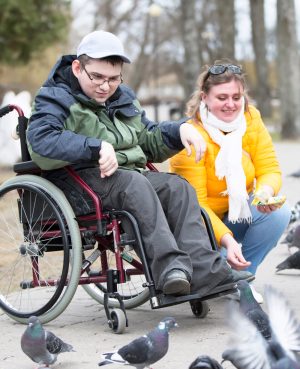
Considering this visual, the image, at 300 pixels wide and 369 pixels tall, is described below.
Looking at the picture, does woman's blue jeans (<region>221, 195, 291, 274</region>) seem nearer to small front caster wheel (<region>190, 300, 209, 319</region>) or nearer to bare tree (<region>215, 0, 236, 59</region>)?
small front caster wheel (<region>190, 300, 209, 319</region>)

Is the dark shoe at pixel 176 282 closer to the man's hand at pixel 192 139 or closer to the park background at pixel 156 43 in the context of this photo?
the man's hand at pixel 192 139

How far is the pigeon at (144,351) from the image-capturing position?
11.4 ft

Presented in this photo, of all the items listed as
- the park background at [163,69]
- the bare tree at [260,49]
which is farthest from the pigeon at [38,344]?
the bare tree at [260,49]

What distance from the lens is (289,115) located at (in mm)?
24984

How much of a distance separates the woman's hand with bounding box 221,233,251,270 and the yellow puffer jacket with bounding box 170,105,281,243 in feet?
0.75

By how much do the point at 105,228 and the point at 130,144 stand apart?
51 centimetres

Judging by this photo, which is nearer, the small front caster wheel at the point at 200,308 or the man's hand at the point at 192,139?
the man's hand at the point at 192,139

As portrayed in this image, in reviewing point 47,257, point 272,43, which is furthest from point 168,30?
point 47,257

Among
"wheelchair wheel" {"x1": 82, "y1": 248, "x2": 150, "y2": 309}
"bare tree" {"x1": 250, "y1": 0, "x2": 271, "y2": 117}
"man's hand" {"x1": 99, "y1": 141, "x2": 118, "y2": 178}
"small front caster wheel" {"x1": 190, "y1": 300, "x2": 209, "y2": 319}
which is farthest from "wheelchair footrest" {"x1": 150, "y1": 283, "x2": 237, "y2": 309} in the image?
"bare tree" {"x1": 250, "y1": 0, "x2": 271, "y2": 117}

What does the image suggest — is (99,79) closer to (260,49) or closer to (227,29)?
(227,29)

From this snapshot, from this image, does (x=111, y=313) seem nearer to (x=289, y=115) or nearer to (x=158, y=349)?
(x=158, y=349)

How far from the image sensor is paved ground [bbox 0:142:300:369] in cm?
395

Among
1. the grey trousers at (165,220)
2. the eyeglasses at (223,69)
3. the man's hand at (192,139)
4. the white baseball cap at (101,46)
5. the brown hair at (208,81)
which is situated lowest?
the grey trousers at (165,220)

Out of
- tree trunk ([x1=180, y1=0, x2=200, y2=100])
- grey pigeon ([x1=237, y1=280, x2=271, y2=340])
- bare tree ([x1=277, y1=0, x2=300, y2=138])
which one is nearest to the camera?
grey pigeon ([x1=237, y1=280, x2=271, y2=340])
